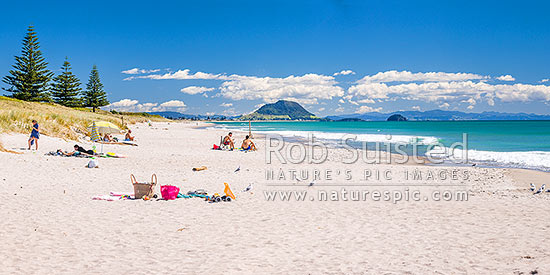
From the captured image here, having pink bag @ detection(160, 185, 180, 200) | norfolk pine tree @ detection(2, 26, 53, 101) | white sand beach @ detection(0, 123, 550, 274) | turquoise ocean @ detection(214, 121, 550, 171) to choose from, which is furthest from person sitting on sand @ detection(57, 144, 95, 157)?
norfolk pine tree @ detection(2, 26, 53, 101)

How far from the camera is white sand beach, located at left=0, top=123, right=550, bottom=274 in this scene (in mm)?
4859

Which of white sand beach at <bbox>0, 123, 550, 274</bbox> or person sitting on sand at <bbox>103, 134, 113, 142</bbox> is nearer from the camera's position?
white sand beach at <bbox>0, 123, 550, 274</bbox>

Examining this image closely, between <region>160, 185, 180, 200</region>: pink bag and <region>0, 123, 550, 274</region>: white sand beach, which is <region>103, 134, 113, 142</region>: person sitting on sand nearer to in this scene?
<region>0, 123, 550, 274</region>: white sand beach

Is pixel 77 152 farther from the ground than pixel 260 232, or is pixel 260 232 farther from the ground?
pixel 77 152

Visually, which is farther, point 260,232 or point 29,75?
point 29,75

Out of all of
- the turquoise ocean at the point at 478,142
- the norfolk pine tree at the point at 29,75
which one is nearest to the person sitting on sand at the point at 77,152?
the turquoise ocean at the point at 478,142

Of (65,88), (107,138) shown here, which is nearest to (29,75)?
(65,88)

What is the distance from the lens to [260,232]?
6.28m

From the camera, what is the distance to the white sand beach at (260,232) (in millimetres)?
4859

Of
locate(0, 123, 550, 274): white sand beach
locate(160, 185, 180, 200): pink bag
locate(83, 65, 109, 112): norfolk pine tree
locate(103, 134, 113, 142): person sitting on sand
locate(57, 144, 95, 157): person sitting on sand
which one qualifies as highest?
locate(83, 65, 109, 112): norfolk pine tree

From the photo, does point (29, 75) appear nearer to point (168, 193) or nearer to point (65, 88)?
point (65, 88)

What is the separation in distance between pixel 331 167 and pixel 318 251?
30.0 ft

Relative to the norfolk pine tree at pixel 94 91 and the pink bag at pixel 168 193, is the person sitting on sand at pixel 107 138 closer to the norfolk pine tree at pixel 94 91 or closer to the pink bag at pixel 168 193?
the pink bag at pixel 168 193

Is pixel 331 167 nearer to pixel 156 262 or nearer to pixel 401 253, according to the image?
pixel 401 253
